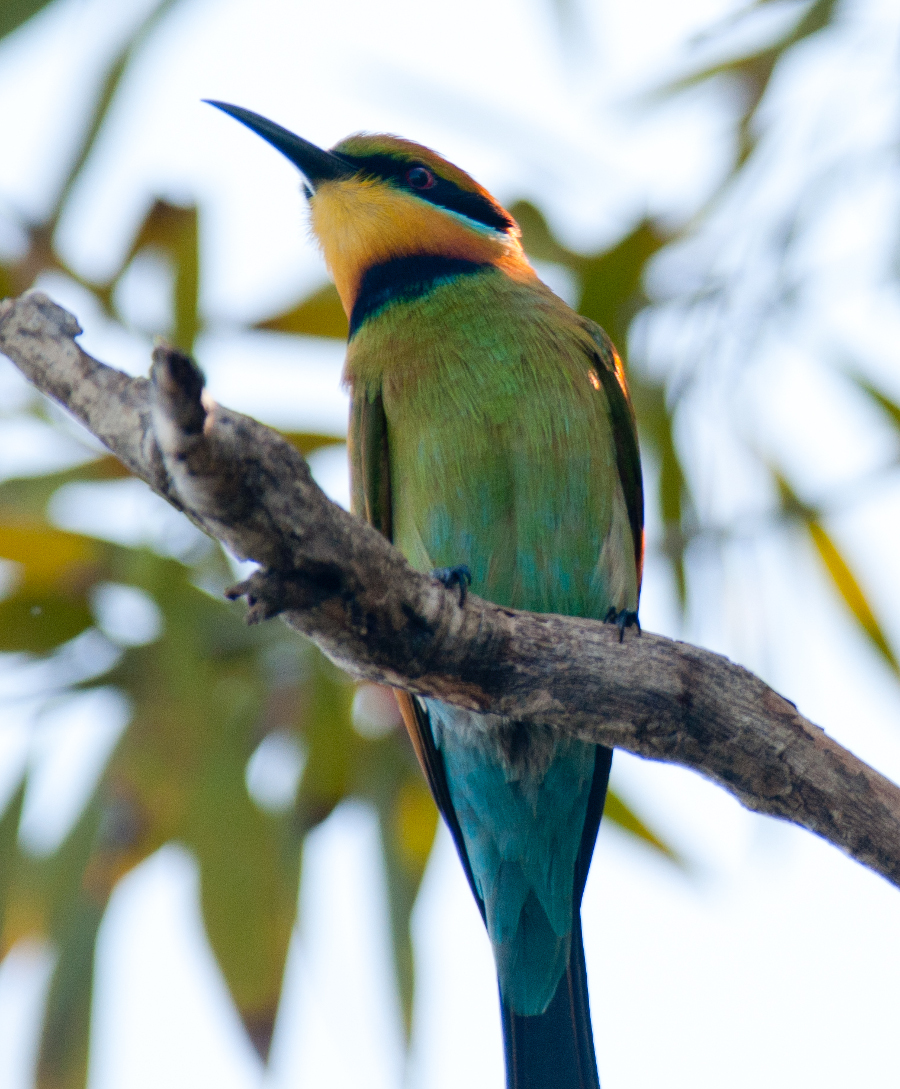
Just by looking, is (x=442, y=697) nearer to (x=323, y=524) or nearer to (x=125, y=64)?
(x=323, y=524)

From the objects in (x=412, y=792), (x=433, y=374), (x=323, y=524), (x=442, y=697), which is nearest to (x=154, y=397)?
(x=323, y=524)

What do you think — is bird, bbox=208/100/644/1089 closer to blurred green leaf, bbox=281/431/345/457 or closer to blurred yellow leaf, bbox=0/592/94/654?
blurred green leaf, bbox=281/431/345/457

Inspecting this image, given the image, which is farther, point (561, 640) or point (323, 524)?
point (561, 640)

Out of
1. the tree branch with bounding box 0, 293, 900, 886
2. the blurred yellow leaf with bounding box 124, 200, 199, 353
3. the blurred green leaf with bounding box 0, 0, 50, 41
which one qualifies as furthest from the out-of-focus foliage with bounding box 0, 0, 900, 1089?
the tree branch with bounding box 0, 293, 900, 886

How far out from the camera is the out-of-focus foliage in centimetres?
277

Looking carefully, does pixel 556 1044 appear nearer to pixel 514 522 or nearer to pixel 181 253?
pixel 514 522

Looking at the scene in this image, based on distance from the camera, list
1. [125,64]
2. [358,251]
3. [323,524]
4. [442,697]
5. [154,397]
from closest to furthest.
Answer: [154,397], [323,524], [442,697], [125,64], [358,251]

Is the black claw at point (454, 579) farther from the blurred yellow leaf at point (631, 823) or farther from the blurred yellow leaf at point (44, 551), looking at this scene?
the blurred yellow leaf at point (631, 823)

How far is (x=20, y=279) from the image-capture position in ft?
10.2

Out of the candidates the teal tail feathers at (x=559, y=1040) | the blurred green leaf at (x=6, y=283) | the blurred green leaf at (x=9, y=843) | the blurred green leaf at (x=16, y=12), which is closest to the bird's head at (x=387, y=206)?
the blurred green leaf at (x=16, y=12)

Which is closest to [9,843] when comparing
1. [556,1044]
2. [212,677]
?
[212,677]

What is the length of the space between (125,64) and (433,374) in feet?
3.13

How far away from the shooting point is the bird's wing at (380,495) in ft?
8.27

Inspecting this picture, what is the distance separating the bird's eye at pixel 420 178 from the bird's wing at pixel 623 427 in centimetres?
60
